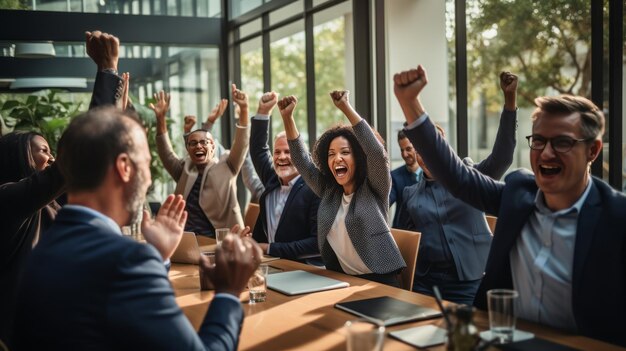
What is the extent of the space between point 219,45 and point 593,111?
24.5 ft

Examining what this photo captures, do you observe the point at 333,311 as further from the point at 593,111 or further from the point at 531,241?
the point at 593,111

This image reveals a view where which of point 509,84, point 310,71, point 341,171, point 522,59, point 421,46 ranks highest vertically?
point 522,59

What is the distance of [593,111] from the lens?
2.27 metres

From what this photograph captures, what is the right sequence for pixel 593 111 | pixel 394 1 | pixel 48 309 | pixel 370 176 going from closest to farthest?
pixel 48 309
pixel 593 111
pixel 370 176
pixel 394 1

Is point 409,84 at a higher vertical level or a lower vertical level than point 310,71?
lower

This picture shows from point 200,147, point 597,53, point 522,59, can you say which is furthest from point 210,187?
point 522,59

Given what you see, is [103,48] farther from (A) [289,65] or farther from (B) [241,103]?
(A) [289,65]

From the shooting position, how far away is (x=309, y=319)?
2.20m

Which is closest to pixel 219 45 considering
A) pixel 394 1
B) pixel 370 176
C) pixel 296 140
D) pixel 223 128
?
pixel 223 128

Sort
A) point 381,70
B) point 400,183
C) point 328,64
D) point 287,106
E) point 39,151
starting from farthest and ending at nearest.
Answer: point 328,64
point 381,70
point 400,183
point 287,106
point 39,151

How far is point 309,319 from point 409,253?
1.11 metres

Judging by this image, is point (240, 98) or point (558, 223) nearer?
point (558, 223)

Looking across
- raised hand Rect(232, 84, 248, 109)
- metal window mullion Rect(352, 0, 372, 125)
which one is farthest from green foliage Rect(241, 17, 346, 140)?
raised hand Rect(232, 84, 248, 109)

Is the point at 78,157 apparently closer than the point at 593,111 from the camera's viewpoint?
Yes
